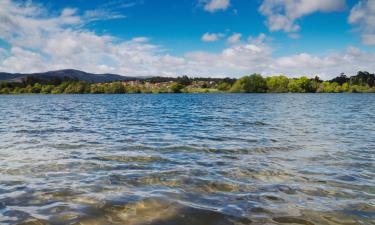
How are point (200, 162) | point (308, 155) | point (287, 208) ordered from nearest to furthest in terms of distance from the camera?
point (287, 208) < point (200, 162) < point (308, 155)

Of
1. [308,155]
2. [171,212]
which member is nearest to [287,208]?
[171,212]

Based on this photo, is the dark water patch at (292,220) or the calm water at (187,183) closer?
the dark water patch at (292,220)

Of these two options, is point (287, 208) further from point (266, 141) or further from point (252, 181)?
point (266, 141)

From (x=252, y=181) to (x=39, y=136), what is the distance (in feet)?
50.2

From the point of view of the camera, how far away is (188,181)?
10562 millimetres

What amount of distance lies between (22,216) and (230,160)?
26.8 feet

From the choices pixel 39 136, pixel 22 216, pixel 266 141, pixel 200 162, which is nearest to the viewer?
pixel 22 216

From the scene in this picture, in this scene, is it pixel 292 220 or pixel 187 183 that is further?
pixel 187 183

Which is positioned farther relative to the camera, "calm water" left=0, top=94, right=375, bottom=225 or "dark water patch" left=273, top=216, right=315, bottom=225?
"calm water" left=0, top=94, right=375, bottom=225

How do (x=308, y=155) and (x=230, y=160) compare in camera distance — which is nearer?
(x=230, y=160)

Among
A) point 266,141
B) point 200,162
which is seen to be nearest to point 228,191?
point 200,162

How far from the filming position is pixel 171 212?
786 centimetres

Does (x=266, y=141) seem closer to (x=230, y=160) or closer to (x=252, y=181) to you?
(x=230, y=160)

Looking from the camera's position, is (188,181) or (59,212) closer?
(59,212)
